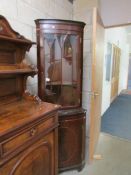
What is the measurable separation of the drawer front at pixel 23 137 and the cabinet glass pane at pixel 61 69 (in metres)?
0.54

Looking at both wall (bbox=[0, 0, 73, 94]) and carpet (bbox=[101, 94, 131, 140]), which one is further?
carpet (bbox=[101, 94, 131, 140])

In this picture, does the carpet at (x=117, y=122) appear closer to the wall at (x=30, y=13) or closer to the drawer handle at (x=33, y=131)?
the wall at (x=30, y=13)

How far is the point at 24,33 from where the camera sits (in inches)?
66.2

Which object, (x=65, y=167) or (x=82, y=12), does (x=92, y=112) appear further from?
(x=82, y=12)

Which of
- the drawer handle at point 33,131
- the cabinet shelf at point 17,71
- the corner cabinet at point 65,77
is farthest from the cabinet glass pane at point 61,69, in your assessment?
the drawer handle at point 33,131

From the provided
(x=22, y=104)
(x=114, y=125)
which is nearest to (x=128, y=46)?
(x=114, y=125)

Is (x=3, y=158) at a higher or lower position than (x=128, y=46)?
lower

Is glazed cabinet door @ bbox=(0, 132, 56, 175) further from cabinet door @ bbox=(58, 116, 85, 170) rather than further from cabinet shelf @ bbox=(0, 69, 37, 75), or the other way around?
cabinet shelf @ bbox=(0, 69, 37, 75)

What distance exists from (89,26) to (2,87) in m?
1.53

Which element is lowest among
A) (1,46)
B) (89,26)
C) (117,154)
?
(117,154)

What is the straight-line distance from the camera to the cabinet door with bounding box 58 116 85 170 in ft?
5.91

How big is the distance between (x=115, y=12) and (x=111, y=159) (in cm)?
216

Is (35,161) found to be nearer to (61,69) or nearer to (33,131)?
(33,131)

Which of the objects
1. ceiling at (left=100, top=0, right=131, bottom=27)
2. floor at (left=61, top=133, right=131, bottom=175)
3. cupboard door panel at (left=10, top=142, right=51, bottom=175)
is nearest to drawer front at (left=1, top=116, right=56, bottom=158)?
cupboard door panel at (left=10, top=142, right=51, bottom=175)
